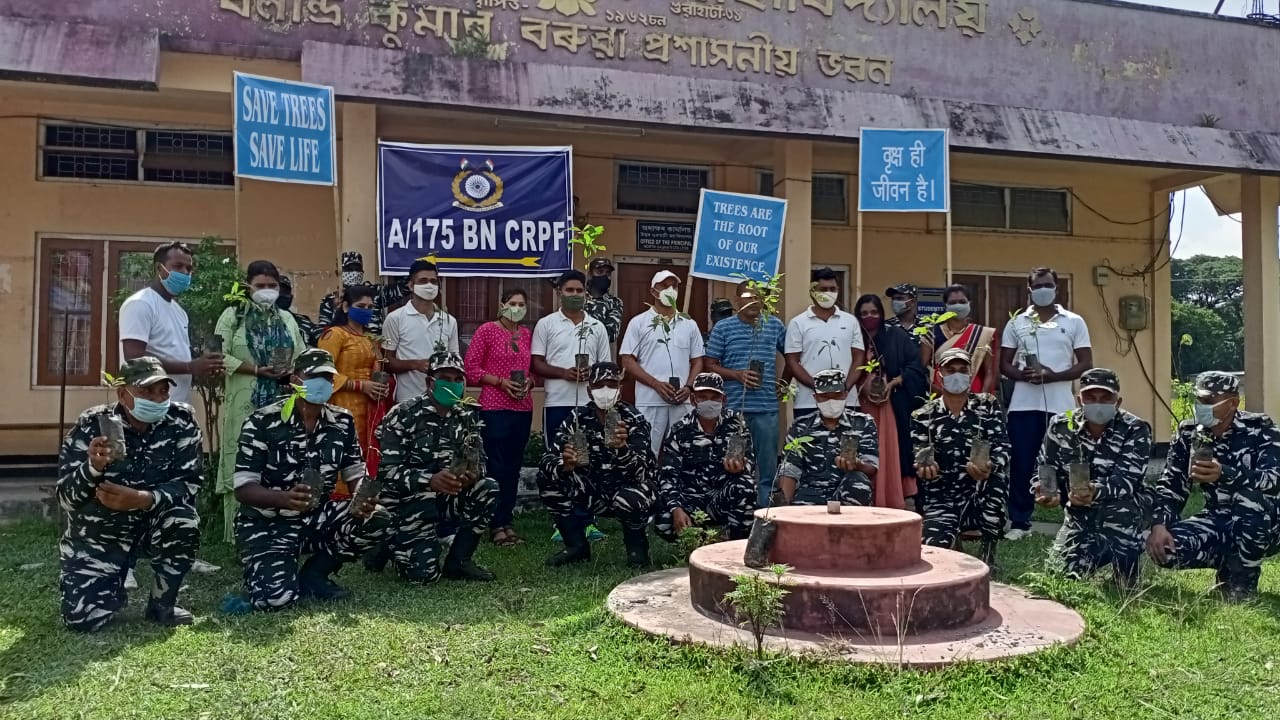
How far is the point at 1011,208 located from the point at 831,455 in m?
6.78

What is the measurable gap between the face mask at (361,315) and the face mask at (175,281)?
1.04m

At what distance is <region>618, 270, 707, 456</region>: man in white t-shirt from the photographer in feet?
21.6

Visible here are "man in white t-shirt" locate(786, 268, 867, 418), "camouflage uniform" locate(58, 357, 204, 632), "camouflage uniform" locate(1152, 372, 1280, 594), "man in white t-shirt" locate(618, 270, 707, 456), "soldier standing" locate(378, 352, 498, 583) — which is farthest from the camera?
"man in white t-shirt" locate(786, 268, 867, 418)

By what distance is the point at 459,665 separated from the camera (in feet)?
12.6

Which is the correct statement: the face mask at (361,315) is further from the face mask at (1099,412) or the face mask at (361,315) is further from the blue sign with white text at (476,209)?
the face mask at (1099,412)

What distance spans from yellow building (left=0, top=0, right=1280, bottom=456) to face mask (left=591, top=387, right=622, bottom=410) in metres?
2.65

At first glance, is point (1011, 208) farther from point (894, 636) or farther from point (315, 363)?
point (315, 363)

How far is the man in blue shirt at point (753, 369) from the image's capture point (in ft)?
21.8

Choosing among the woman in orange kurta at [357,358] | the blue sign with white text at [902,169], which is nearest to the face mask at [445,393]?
the woman in orange kurta at [357,358]

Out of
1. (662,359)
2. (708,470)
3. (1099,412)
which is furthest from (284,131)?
(1099,412)

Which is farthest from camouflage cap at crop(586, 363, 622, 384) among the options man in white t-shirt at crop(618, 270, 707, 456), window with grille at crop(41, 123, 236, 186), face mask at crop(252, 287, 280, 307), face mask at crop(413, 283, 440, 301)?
window with grille at crop(41, 123, 236, 186)

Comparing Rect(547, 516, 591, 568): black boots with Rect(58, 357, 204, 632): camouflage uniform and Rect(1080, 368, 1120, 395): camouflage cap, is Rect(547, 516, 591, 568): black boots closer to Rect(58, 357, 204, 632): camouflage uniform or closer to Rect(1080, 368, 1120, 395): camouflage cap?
Rect(58, 357, 204, 632): camouflage uniform

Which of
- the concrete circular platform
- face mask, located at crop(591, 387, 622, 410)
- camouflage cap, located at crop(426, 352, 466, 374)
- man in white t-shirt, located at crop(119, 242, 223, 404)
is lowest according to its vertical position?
the concrete circular platform

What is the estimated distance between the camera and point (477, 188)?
770 cm
